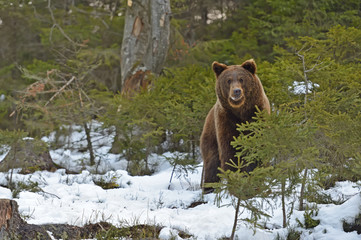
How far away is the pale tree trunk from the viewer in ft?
38.2

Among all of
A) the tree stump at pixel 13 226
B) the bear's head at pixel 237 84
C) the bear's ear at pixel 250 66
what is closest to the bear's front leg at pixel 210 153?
the bear's head at pixel 237 84

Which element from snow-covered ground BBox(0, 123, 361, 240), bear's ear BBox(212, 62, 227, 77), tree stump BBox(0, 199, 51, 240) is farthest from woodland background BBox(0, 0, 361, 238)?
tree stump BBox(0, 199, 51, 240)

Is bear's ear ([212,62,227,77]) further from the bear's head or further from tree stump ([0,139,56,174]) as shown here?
tree stump ([0,139,56,174])

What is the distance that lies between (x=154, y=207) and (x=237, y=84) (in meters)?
2.04

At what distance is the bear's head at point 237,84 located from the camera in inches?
231

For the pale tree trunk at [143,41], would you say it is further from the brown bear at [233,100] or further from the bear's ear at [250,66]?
the bear's ear at [250,66]

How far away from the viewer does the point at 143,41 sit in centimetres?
1201

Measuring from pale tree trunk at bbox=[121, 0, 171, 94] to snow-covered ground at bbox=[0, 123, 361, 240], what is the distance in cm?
421

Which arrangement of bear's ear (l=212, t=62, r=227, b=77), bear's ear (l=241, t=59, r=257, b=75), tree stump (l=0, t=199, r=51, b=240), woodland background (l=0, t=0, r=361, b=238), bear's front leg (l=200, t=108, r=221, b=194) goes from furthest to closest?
bear's front leg (l=200, t=108, r=221, b=194) < bear's ear (l=212, t=62, r=227, b=77) < bear's ear (l=241, t=59, r=257, b=75) < woodland background (l=0, t=0, r=361, b=238) < tree stump (l=0, t=199, r=51, b=240)

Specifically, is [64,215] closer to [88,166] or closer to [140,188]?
[140,188]

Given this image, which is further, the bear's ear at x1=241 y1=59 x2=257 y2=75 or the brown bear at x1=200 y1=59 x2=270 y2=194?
the bear's ear at x1=241 y1=59 x2=257 y2=75

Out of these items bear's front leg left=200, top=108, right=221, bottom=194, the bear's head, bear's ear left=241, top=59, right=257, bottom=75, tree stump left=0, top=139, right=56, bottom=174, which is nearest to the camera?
the bear's head

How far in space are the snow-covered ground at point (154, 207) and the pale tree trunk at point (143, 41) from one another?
421 cm

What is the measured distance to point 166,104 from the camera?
8797 mm
